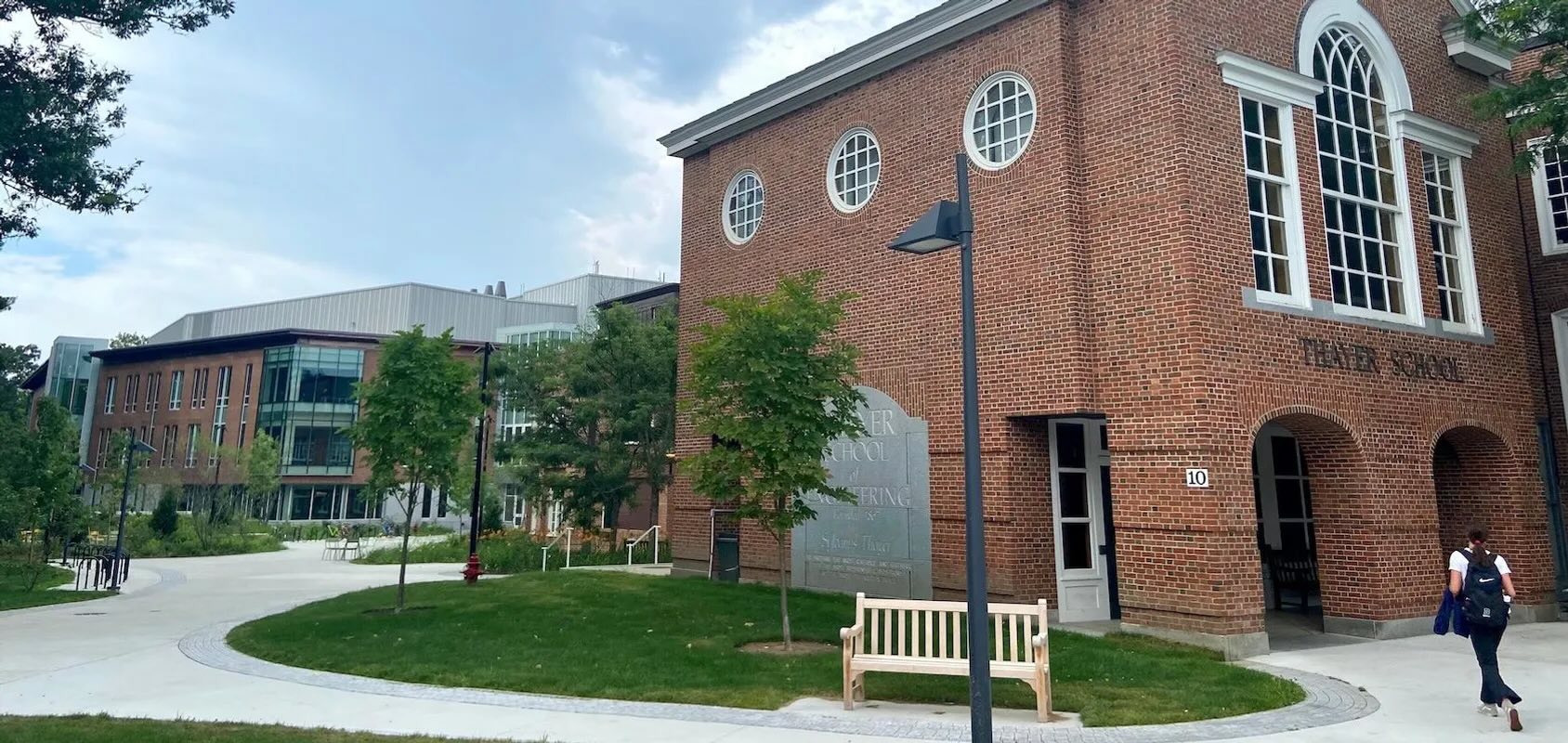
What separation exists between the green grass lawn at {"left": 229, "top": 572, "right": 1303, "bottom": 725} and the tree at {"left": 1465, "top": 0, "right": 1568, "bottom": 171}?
924 cm

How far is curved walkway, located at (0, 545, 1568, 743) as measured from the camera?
6738mm

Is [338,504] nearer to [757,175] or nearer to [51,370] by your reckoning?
[51,370]

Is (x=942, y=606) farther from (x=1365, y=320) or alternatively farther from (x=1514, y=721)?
(x=1365, y=320)

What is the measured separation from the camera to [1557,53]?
1309 centimetres

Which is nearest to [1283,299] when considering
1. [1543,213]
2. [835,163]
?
[835,163]

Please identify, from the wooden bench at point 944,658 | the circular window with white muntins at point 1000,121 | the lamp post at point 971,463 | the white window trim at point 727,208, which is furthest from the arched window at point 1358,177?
the white window trim at point 727,208

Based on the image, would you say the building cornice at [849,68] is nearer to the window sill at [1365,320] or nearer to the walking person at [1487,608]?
the window sill at [1365,320]

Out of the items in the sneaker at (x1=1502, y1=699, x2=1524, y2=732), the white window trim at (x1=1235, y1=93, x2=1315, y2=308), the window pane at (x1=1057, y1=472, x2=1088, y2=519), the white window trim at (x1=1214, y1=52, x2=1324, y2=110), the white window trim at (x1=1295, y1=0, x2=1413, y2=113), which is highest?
the white window trim at (x1=1295, y1=0, x2=1413, y2=113)

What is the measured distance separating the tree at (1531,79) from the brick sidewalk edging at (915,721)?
29.8 ft

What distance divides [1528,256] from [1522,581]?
5672mm

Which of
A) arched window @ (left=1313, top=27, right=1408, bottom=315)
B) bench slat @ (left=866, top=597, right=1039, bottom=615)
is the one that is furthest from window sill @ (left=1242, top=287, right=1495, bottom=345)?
bench slat @ (left=866, top=597, right=1039, bottom=615)

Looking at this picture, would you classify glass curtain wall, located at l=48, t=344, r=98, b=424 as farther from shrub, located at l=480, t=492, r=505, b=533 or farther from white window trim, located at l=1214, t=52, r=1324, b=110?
white window trim, located at l=1214, t=52, r=1324, b=110

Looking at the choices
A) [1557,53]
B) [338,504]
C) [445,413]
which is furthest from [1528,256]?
[338,504]

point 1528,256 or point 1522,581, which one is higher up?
point 1528,256
